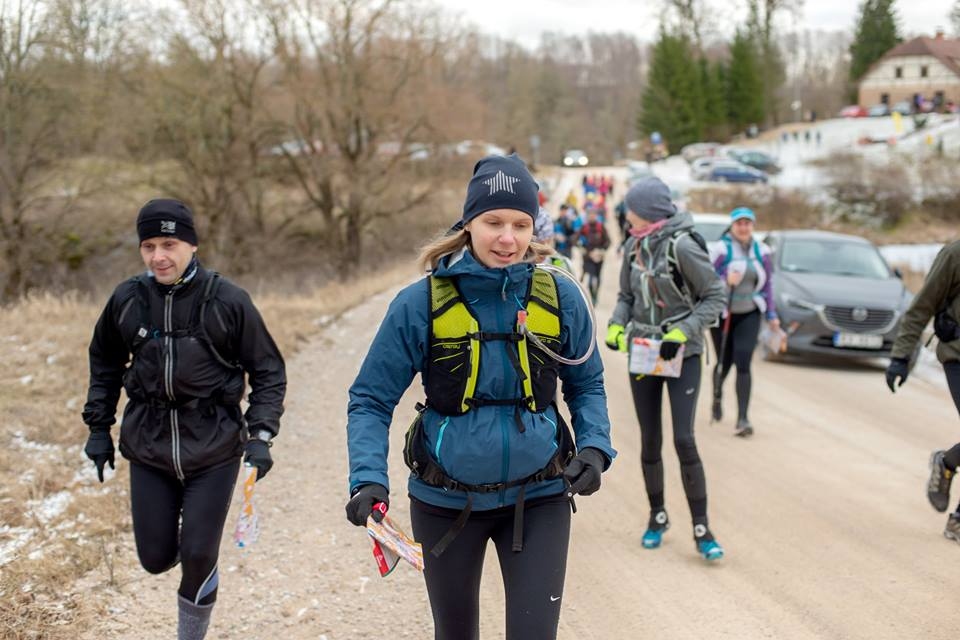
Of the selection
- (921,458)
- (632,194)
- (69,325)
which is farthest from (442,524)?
(69,325)

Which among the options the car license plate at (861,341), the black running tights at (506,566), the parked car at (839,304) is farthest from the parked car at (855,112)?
the black running tights at (506,566)

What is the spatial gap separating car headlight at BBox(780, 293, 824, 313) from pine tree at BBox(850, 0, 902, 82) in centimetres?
5533

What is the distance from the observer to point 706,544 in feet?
17.6

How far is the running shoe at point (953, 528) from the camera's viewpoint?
18.6 feet

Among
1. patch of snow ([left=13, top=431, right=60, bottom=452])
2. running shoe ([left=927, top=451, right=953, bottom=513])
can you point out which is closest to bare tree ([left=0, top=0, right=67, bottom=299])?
patch of snow ([left=13, top=431, right=60, bottom=452])

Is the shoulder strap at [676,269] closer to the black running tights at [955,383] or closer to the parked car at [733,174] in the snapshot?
the black running tights at [955,383]

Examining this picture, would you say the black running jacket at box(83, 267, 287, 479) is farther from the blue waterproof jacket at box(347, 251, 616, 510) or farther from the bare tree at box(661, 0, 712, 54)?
the bare tree at box(661, 0, 712, 54)

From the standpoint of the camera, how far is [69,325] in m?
11.9

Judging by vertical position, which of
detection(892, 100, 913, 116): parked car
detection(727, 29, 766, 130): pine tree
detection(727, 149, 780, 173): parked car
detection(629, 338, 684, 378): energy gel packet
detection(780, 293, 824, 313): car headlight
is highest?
detection(727, 29, 766, 130): pine tree

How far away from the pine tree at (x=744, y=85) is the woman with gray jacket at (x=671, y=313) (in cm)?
7942

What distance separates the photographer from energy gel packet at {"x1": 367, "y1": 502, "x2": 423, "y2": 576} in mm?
2734

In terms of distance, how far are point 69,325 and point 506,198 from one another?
34.3 feet

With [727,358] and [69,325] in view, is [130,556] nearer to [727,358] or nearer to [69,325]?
[727,358]

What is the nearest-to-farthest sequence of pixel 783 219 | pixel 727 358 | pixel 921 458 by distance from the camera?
pixel 921 458 → pixel 727 358 → pixel 783 219
